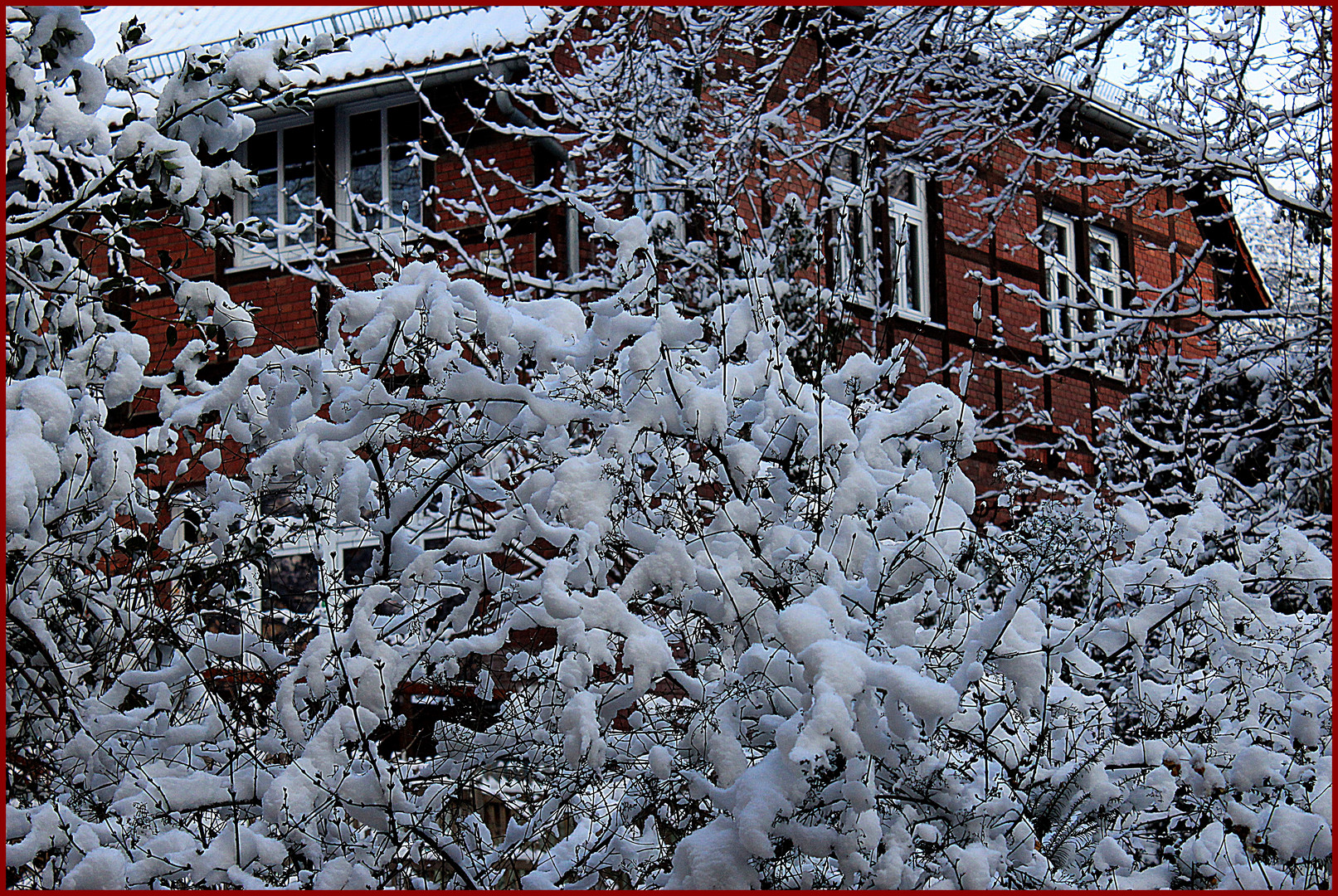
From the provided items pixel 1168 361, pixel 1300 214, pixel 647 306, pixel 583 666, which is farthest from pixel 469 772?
pixel 1168 361

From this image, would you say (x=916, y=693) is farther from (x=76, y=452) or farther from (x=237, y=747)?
(x=76, y=452)

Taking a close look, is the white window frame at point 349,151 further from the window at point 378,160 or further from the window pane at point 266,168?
the window pane at point 266,168

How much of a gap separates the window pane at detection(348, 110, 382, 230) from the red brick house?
0.04 feet

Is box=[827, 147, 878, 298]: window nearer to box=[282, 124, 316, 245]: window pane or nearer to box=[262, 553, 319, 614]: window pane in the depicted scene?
box=[262, 553, 319, 614]: window pane

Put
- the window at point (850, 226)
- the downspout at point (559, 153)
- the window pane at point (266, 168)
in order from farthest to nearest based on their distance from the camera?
the window pane at point (266, 168) → the downspout at point (559, 153) → the window at point (850, 226)

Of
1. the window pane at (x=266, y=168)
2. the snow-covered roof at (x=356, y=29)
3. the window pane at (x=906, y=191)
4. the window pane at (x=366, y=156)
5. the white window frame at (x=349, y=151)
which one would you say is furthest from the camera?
the window pane at (x=906, y=191)

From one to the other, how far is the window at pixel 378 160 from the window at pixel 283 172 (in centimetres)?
28

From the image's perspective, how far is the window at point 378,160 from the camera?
848 centimetres

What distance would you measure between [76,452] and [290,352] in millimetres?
514

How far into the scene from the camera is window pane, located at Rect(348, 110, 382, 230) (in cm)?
861

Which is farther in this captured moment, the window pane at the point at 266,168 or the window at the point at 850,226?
the window pane at the point at 266,168

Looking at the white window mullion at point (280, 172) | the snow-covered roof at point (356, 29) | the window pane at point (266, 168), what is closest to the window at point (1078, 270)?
the snow-covered roof at point (356, 29)

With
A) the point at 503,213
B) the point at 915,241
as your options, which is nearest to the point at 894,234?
the point at 915,241

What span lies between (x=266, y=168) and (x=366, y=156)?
2.86 ft
